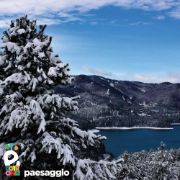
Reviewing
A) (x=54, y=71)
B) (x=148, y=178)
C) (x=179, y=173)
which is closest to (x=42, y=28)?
(x=54, y=71)

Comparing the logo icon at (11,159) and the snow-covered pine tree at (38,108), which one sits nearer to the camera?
the snow-covered pine tree at (38,108)

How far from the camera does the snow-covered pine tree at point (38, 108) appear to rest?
13.9 meters

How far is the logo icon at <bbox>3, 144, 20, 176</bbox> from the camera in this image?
14109 mm

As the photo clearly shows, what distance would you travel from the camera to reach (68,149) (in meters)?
13.7

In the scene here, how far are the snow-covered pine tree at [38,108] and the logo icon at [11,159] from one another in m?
0.23

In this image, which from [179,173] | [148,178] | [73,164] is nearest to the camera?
[73,164]

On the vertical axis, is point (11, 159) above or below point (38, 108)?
below

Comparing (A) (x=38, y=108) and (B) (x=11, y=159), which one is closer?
(A) (x=38, y=108)

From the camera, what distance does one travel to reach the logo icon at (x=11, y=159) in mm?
14109

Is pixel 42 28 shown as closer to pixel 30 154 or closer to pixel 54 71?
pixel 54 71

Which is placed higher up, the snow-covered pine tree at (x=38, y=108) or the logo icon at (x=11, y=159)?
the snow-covered pine tree at (x=38, y=108)

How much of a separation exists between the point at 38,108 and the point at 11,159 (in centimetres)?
209

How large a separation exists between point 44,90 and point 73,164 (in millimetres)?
3135

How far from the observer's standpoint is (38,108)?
1373 cm
